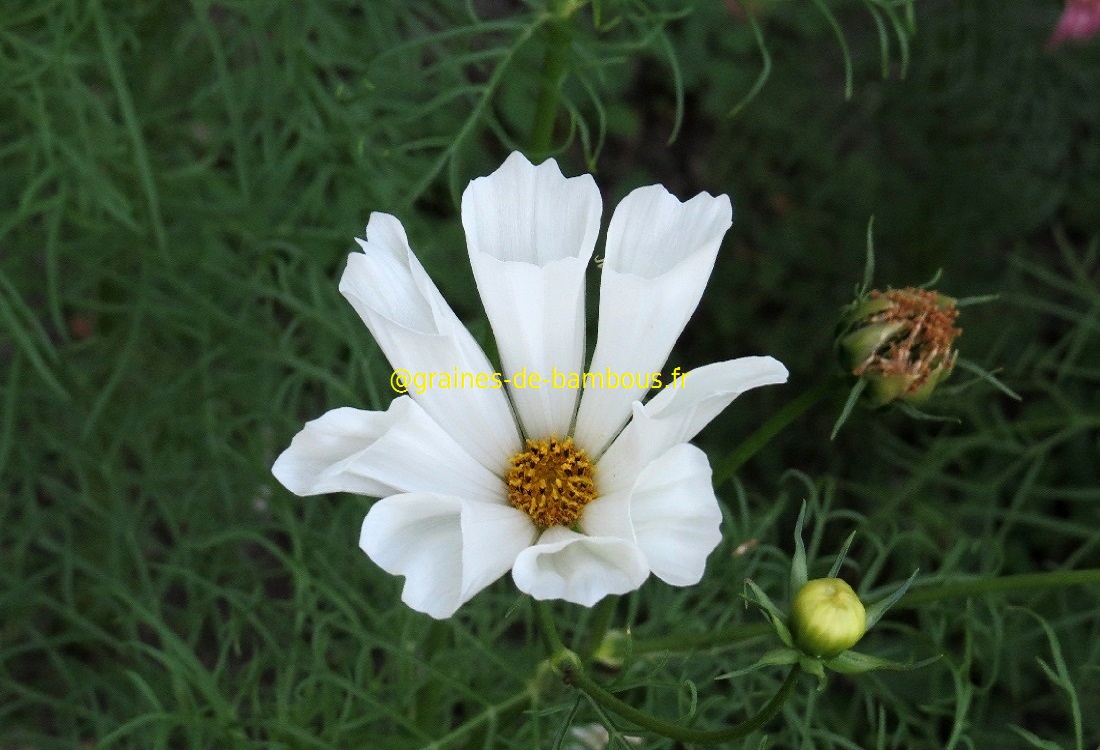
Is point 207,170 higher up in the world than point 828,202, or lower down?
higher up

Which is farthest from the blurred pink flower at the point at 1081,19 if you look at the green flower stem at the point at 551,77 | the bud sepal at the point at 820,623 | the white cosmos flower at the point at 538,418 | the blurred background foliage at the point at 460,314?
the bud sepal at the point at 820,623

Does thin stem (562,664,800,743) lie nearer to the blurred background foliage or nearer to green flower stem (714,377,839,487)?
the blurred background foliage

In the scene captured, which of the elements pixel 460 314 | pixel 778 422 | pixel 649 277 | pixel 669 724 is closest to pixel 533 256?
pixel 649 277

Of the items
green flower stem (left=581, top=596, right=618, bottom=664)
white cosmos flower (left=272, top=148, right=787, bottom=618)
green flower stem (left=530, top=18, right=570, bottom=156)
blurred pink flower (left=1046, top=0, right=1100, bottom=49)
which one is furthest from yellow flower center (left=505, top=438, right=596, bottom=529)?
blurred pink flower (left=1046, top=0, right=1100, bottom=49)

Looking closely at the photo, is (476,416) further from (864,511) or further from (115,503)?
(864,511)

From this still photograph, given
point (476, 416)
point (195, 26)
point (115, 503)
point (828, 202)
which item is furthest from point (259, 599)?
point (828, 202)

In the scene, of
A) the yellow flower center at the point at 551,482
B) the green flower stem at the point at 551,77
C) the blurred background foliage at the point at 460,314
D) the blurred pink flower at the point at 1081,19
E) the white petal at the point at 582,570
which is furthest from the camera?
the blurred pink flower at the point at 1081,19

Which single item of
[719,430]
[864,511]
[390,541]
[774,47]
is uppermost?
[390,541]

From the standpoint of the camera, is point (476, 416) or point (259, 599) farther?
point (259, 599)

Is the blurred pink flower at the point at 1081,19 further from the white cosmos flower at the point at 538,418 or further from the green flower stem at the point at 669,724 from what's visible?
the green flower stem at the point at 669,724
